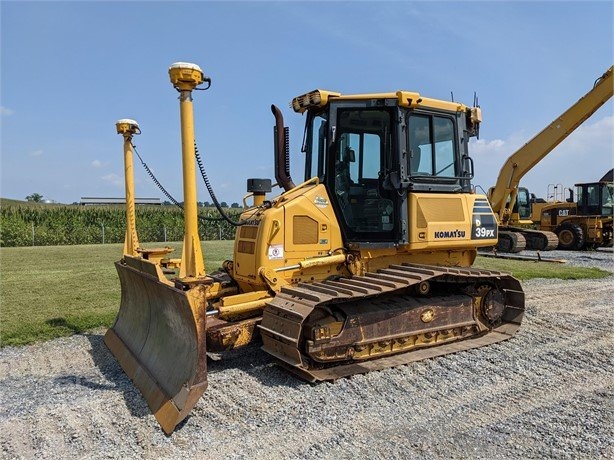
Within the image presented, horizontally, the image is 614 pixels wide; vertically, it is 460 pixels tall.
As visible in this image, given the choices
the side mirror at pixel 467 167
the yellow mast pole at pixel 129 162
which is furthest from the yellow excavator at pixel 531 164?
the yellow mast pole at pixel 129 162

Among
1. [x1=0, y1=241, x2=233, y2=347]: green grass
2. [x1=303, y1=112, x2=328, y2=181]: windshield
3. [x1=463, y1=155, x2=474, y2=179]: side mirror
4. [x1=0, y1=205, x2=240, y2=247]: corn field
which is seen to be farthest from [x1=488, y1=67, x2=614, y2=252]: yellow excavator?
[x1=0, y1=205, x2=240, y2=247]: corn field

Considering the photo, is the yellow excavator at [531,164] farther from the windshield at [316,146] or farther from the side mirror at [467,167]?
the windshield at [316,146]

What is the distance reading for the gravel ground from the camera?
384 centimetres

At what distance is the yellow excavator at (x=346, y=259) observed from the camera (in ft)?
17.4

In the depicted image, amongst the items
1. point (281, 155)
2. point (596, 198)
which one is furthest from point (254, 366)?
point (596, 198)

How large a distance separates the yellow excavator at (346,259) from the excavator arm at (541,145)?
1284cm

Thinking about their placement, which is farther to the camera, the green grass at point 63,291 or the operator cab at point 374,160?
the green grass at point 63,291

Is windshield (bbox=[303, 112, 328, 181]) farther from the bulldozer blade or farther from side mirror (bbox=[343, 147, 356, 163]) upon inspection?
the bulldozer blade

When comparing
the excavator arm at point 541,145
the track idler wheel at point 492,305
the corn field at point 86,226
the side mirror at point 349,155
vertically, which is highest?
the excavator arm at point 541,145

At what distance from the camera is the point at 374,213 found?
6.43m

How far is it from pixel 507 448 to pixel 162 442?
8.58 ft

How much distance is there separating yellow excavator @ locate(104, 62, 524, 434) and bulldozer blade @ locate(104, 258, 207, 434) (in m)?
0.03

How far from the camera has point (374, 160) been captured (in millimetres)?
6434

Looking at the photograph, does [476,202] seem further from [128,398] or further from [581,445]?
[128,398]
